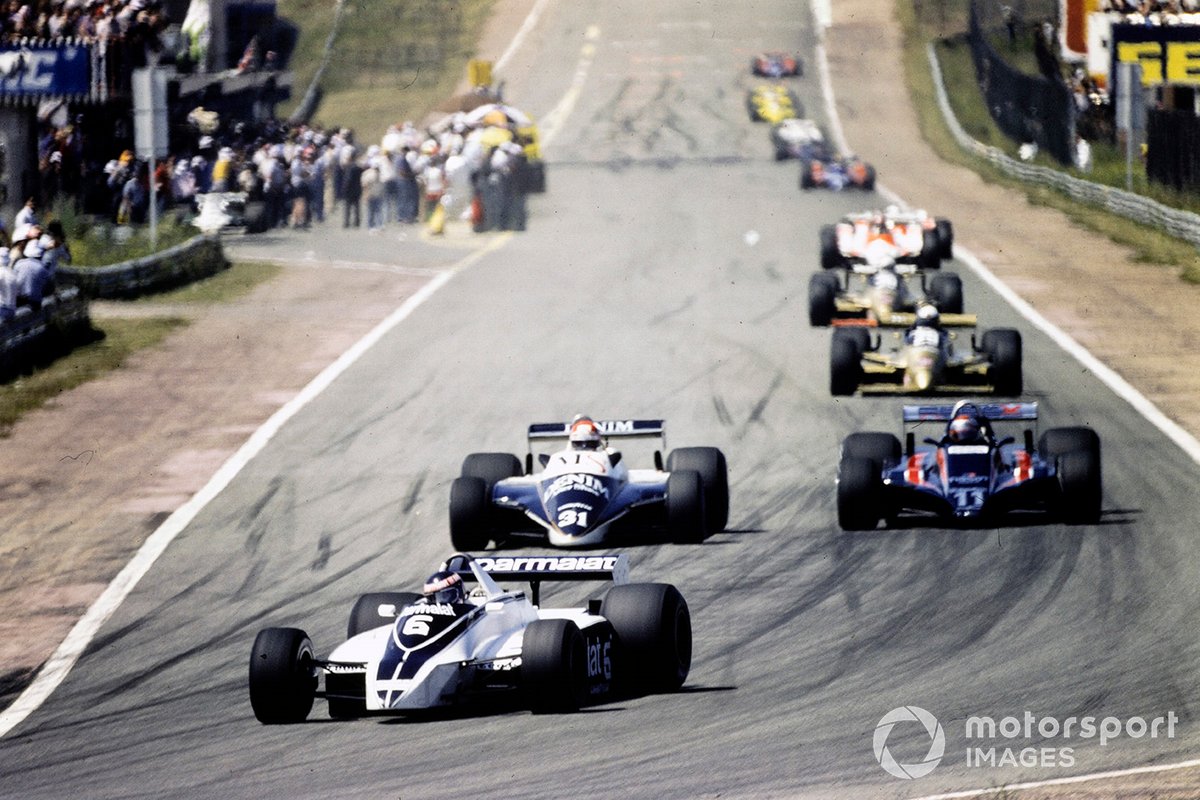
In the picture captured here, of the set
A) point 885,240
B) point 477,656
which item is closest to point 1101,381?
point 885,240

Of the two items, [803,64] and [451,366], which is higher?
[803,64]

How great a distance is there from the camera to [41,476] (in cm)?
2320

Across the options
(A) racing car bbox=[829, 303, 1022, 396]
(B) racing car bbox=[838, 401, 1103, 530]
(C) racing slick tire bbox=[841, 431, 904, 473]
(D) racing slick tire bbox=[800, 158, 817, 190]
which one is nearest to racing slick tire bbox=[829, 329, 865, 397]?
(A) racing car bbox=[829, 303, 1022, 396]

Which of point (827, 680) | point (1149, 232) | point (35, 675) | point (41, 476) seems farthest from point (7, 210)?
point (827, 680)

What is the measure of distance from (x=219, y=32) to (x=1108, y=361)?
115 feet

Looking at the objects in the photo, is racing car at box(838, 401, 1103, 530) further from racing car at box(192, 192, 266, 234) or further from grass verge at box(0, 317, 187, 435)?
racing car at box(192, 192, 266, 234)

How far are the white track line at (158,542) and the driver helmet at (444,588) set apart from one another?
3590 mm

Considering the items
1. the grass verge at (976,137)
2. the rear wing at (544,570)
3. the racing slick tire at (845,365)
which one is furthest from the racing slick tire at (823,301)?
the rear wing at (544,570)

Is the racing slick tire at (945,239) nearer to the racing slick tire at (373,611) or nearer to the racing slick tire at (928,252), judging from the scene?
the racing slick tire at (928,252)

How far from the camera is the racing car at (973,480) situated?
1800 cm

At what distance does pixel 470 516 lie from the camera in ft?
61.3

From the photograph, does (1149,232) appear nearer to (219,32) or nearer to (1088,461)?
(1088,461)

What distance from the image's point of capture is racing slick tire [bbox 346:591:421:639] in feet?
46.1

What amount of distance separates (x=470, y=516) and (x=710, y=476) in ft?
7.54
